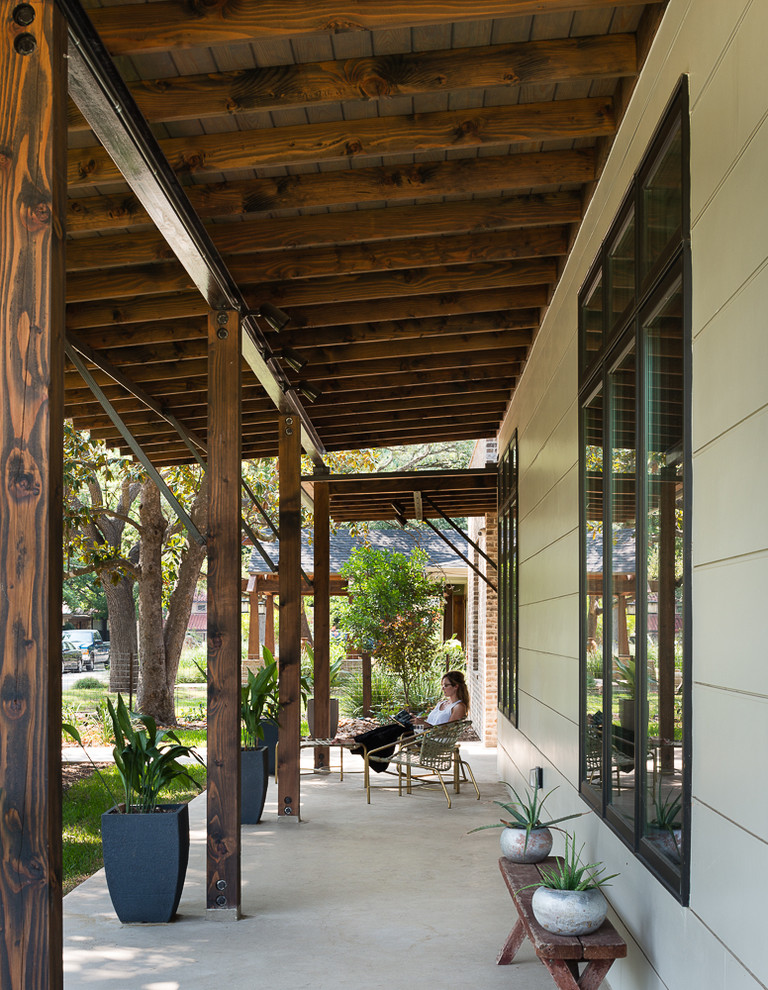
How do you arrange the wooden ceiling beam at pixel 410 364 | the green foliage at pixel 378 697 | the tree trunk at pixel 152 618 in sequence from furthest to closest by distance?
the green foliage at pixel 378 697
the tree trunk at pixel 152 618
the wooden ceiling beam at pixel 410 364

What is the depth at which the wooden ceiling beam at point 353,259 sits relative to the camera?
16.0ft

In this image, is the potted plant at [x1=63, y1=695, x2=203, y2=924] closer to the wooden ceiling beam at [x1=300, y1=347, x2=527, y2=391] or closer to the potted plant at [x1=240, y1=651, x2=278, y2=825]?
the potted plant at [x1=240, y1=651, x2=278, y2=825]

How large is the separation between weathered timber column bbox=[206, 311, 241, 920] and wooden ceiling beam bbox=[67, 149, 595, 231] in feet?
3.55

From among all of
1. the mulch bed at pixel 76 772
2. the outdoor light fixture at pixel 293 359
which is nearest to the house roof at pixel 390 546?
the mulch bed at pixel 76 772

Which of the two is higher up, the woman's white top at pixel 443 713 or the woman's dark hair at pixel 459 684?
the woman's dark hair at pixel 459 684

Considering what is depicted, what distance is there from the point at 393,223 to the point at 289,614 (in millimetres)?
3444

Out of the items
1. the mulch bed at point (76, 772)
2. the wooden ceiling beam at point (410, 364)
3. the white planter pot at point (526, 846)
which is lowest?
the mulch bed at point (76, 772)

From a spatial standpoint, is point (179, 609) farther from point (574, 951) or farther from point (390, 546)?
point (574, 951)

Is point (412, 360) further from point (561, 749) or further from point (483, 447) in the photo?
point (483, 447)

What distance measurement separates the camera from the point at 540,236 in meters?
4.90

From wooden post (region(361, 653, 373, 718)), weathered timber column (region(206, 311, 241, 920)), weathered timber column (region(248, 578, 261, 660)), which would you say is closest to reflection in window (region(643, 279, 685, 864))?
weathered timber column (region(206, 311, 241, 920))

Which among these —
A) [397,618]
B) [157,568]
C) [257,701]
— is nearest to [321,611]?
[257,701]

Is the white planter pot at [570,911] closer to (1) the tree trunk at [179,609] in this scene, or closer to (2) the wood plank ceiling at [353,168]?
(2) the wood plank ceiling at [353,168]

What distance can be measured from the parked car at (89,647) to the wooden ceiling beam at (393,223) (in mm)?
27032
